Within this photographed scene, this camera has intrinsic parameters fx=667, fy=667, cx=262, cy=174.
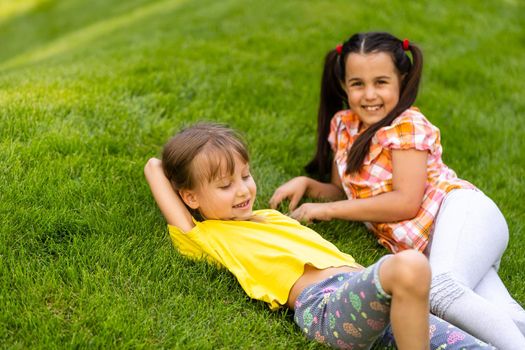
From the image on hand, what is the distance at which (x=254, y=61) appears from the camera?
5.38 meters

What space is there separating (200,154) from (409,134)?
1.08 meters

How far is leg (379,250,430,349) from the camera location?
213 cm

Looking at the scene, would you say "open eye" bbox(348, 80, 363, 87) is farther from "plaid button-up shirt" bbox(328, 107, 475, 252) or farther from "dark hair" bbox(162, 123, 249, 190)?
"dark hair" bbox(162, 123, 249, 190)

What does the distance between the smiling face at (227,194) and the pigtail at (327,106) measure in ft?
3.59

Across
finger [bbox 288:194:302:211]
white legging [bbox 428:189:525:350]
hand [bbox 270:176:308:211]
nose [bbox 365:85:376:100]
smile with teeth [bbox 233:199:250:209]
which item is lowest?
white legging [bbox 428:189:525:350]

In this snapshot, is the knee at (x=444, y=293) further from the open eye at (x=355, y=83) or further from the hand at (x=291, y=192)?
the open eye at (x=355, y=83)

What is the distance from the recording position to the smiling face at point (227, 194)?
9.19 ft

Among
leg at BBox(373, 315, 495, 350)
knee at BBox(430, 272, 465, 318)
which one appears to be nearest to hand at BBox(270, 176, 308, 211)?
knee at BBox(430, 272, 465, 318)

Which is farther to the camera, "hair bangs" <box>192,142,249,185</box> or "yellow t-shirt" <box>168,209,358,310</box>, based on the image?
"hair bangs" <box>192,142,249,185</box>

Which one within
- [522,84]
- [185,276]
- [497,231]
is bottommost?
[522,84]

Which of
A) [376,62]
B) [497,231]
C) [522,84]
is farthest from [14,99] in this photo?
[522,84]

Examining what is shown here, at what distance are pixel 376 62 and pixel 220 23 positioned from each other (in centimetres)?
327

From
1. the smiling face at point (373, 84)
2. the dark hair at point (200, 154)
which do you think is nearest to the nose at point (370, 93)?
the smiling face at point (373, 84)

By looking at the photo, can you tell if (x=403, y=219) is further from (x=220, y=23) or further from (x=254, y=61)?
(x=220, y=23)
